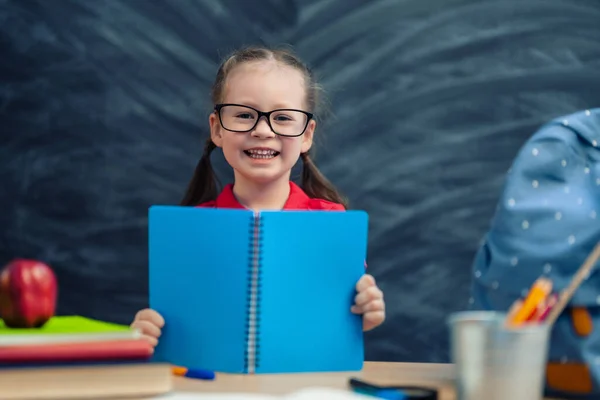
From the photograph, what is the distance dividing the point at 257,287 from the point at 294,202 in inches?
28.4

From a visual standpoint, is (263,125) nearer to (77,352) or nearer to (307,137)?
(307,137)

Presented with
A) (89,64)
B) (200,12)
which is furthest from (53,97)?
(200,12)

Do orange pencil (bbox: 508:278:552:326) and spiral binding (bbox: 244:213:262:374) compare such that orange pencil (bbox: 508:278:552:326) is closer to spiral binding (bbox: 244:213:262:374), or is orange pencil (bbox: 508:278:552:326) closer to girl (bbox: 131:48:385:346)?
spiral binding (bbox: 244:213:262:374)

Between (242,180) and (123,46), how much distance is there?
0.80 metres

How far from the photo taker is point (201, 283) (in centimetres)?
109

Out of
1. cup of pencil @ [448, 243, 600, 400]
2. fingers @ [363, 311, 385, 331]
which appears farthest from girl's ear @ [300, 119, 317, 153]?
cup of pencil @ [448, 243, 600, 400]

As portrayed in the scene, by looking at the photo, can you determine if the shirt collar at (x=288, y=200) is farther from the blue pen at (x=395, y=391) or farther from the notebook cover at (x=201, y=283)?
the blue pen at (x=395, y=391)

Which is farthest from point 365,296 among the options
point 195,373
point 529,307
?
point 529,307

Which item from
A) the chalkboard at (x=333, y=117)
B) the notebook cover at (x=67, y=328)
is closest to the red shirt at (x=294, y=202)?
the chalkboard at (x=333, y=117)

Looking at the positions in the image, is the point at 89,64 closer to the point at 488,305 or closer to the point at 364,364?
the point at 364,364

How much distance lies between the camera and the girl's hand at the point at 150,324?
1101mm

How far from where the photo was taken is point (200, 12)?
2371 millimetres

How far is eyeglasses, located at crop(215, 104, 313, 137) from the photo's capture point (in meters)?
1.59

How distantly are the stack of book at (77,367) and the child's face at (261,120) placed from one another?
0.78 metres
